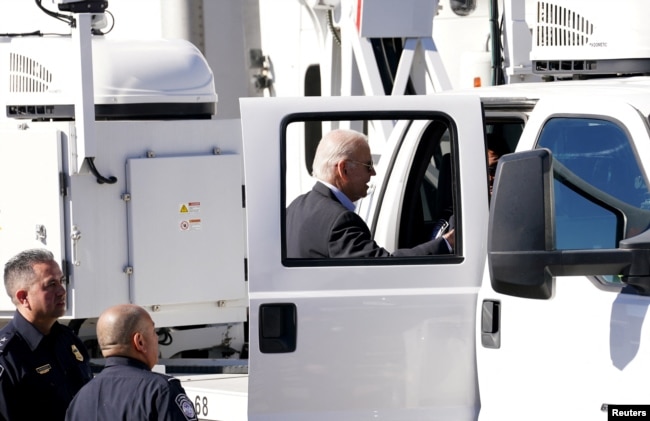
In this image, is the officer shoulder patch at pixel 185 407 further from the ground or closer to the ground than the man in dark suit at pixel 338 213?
closer to the ground

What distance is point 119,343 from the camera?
3.43m

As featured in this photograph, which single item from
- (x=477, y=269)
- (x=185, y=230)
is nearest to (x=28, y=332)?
(x=477, y=269)

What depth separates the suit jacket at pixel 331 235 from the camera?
161 inches

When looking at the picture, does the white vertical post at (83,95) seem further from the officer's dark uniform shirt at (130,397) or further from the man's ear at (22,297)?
the officer's dark uniform shirt at (130,397)

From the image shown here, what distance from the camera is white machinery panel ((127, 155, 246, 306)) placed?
6.73m

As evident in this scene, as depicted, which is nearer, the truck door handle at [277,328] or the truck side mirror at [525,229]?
the truck side mirror at [525,229]

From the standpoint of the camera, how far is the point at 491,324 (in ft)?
12.6

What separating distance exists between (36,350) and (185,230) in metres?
2.65

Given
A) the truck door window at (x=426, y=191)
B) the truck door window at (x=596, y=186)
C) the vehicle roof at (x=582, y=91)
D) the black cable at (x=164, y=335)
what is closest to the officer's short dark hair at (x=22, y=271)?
the truck door window at (x=426, y=191)

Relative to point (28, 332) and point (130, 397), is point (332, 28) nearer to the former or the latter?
point (28, 332)

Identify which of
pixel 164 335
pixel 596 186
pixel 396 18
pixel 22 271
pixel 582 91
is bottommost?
pixel 164 335

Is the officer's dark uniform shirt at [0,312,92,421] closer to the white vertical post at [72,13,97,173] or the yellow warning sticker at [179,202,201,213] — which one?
the white vertical post at [72,13,97,173]

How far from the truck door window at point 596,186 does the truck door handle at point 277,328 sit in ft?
2.76

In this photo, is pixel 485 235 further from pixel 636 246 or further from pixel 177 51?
pixel 177 51
